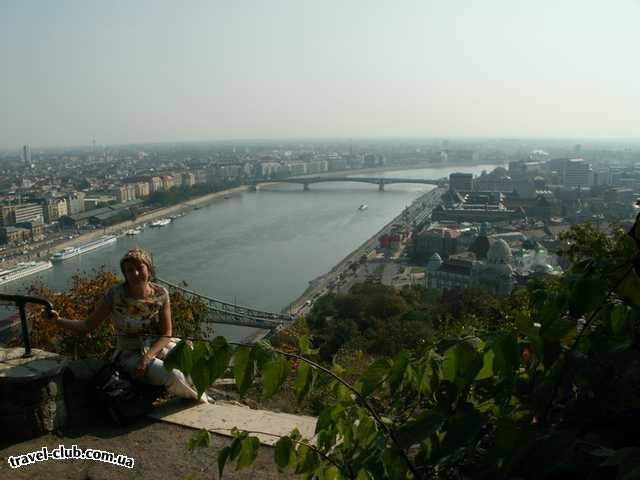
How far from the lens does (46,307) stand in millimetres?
872

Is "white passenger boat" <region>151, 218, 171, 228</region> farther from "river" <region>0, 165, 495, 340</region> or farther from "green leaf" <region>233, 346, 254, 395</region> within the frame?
"green leaf" <region>233, 346, 254, 395</region>

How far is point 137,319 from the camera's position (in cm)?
91

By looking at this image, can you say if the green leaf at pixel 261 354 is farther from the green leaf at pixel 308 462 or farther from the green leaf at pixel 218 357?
the green leaf at pixel 308 462

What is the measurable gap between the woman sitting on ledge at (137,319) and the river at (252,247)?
2836 millimetres

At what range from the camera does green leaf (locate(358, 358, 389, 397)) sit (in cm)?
31

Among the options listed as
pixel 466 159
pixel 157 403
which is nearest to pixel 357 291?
pixel 157 403

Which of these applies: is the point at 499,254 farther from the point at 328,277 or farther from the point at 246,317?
the point at 246,317

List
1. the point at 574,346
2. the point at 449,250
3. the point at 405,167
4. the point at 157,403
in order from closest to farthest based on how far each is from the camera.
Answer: the point at 574,346, the point at 157,403, the point at 449,250, the point at 405,167

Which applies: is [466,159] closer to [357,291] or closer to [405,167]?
[405,167]

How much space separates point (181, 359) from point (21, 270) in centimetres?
1004

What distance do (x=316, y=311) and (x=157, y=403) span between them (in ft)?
16.3

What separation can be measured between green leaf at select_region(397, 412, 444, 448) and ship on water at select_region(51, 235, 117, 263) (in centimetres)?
1099

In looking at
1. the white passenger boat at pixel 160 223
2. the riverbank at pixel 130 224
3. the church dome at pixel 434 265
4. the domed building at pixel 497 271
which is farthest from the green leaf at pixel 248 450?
the white passenger boat at pixel 160 223

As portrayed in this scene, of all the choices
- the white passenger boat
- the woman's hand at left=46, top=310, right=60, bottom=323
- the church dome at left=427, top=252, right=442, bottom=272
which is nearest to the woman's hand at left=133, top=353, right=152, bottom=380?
the woman's hand at left=46, top=310, right=60, bottom=323
